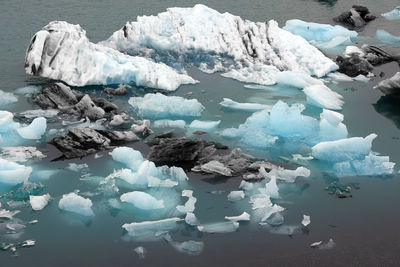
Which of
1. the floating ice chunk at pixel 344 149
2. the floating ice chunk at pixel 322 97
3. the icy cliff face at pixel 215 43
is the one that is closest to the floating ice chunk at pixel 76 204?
the floating ice chunk at pixel 344 149

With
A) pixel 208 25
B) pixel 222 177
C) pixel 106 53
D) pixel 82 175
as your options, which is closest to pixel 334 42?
pixel 208 25

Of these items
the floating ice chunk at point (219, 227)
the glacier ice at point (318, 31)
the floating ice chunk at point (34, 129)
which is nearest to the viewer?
the floating ice chunk at point (219, 227)

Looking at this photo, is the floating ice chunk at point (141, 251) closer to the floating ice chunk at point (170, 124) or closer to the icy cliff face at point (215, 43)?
the floating ice chunk at point (170, 124)

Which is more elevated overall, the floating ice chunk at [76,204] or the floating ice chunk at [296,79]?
the floating ice chunk at [296,79]

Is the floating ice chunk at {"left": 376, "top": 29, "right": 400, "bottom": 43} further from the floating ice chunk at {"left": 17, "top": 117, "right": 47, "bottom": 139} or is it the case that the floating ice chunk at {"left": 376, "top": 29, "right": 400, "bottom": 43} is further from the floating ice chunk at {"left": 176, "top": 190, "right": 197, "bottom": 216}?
the floating ice chunk at {"left": 17, "top": 117, "right": 47, "bottom": 139}

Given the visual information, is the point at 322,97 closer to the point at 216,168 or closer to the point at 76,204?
the point at 216,168

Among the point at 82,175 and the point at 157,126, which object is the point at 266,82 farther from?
the point at 82,175
